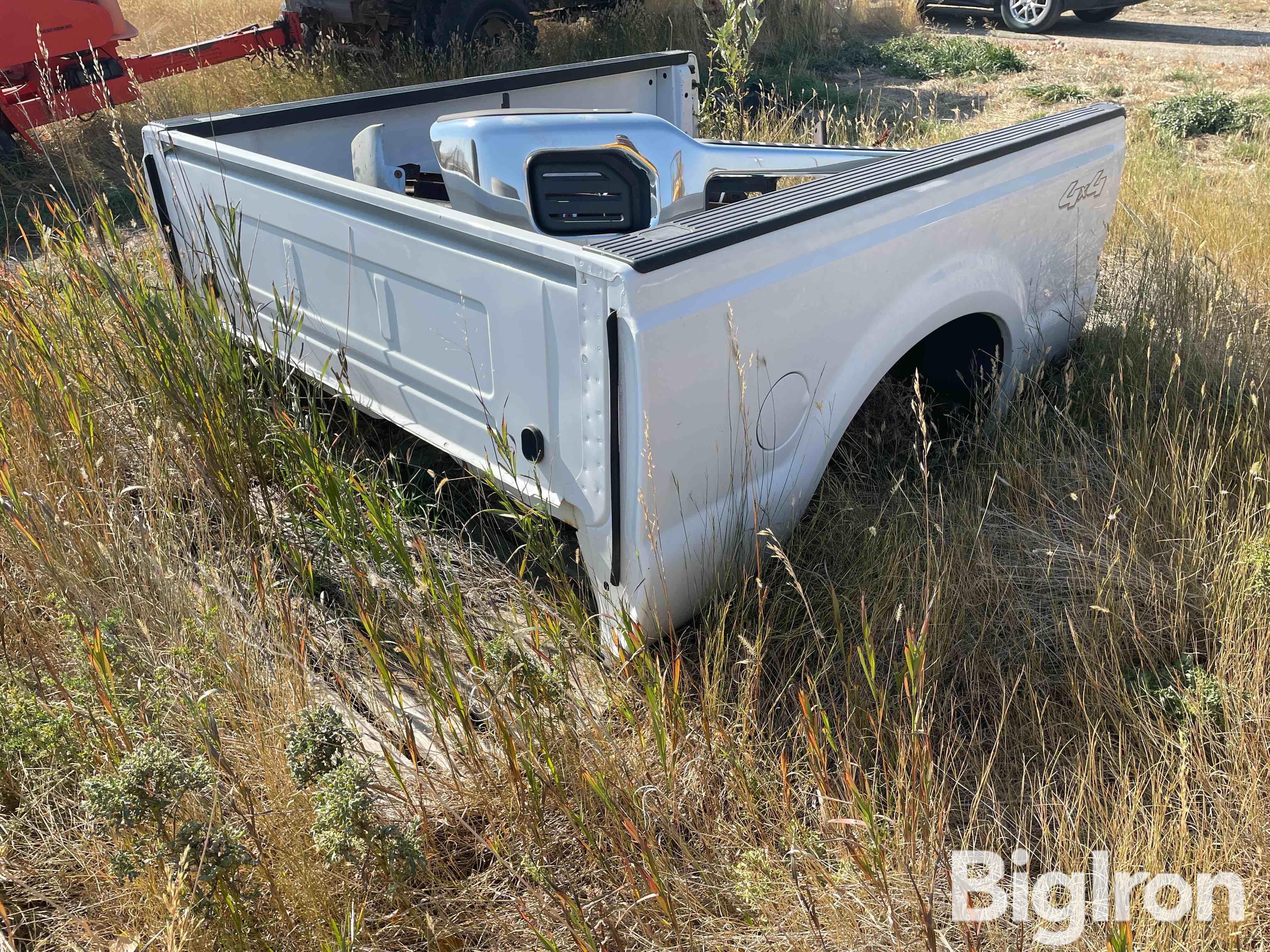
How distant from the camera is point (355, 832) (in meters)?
1.71

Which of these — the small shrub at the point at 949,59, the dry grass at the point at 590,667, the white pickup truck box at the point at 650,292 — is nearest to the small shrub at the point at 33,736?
the dry grass at the point at 590,667

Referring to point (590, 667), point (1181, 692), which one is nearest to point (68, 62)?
point (590, 667)

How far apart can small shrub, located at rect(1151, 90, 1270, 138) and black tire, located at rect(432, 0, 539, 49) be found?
5392 mm

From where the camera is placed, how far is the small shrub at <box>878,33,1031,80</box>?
34.7 feet

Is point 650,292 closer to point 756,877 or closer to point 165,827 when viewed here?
point 756,877

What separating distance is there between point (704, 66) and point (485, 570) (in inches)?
324

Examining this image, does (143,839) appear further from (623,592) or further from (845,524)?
(845,524)

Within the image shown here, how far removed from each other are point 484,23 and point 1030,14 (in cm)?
824

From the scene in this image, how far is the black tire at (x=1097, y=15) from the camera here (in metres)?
13.6

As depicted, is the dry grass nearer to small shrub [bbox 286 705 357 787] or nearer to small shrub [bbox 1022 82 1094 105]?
small shrub [bbox 286 705 357 787]

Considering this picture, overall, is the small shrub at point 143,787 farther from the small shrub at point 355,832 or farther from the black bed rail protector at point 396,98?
the black bed rail protector at point 396,98

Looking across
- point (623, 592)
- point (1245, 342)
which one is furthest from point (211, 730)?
point (1245, 342)

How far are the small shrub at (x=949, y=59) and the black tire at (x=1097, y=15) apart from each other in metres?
3.28

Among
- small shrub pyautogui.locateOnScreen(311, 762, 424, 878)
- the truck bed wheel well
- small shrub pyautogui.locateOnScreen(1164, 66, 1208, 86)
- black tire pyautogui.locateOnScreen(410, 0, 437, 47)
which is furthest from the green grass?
small shrub pyautogui.locateOnScreen(311, 762, 424, 878)
